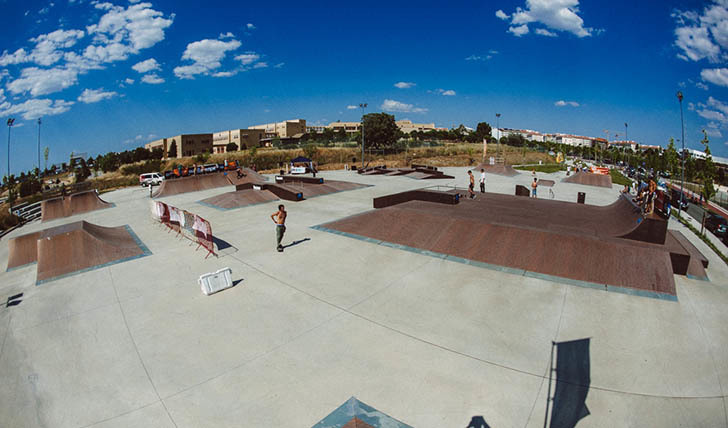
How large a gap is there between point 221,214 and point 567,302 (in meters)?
15.9

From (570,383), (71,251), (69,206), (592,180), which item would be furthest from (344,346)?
(592,180)

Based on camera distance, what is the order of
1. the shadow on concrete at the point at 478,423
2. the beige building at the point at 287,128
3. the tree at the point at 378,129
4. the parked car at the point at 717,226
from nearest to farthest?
1. the shadow on concrete at the point at 478,423
2. the parked car at the point at 717,226
3. the tree at the point at 378,129
4. the beige building at the point at 287,128

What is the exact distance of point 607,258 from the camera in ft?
28.5

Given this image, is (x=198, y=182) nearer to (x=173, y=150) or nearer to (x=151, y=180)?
(x=151, y=180)

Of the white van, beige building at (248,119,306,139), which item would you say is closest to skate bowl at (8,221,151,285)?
the white van

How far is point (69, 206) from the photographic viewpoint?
21.3m

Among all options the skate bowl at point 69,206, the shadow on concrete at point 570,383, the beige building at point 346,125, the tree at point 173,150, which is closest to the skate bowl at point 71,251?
the skate bowl at point 69,206

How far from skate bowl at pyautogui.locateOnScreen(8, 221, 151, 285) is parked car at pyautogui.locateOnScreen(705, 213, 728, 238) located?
24.7 m

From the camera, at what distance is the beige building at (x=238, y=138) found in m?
97.6

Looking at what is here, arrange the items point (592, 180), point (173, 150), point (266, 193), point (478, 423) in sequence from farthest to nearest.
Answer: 1. point (173, 150)
2. point (592, 180)
3. point (266, 193)
4. point (478, 423)

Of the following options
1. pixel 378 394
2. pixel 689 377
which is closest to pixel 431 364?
pixel 378 394

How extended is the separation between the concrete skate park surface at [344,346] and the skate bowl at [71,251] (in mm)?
547

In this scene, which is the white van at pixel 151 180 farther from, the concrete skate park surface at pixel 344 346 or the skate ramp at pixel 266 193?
the concrete skate park surface at pixel 344 346

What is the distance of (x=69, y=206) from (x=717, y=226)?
120 feet
